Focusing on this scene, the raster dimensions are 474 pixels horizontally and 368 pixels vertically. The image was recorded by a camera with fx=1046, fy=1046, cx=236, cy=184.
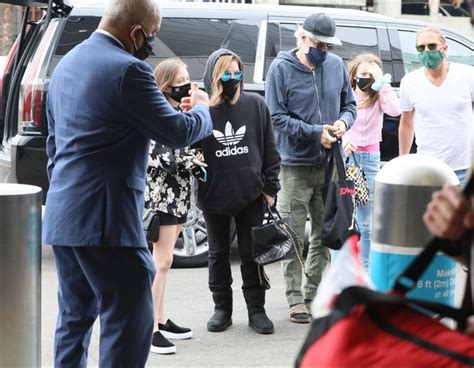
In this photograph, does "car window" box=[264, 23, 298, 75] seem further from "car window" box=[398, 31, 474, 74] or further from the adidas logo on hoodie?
the adidas logo on hoodie

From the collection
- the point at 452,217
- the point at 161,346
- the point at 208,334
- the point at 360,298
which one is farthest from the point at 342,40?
the point at 360,298

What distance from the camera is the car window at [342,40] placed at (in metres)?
9.16

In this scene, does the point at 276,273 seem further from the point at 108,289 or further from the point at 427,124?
the point at 108,289

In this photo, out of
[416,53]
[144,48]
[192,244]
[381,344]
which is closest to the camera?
[381,344]

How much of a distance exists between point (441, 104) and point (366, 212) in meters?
0.98

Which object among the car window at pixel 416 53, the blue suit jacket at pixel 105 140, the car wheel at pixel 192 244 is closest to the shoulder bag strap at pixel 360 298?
the blue suit jacket at pixel 105 140

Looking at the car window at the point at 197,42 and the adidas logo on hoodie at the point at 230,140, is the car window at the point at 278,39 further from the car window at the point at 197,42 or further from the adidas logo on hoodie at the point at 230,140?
the adidas logo on hoodie at the point at 230,140

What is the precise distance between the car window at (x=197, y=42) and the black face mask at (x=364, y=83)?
1.34 metres

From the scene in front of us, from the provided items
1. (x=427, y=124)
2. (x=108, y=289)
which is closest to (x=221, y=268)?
(x=427, y=124)

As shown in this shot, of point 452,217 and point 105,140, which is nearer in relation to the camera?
point 452,217

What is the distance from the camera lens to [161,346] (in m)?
6.24

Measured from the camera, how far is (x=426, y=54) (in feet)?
24.2

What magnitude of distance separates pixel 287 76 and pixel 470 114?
1.46m

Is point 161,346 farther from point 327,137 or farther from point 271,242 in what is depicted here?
point 327,137
